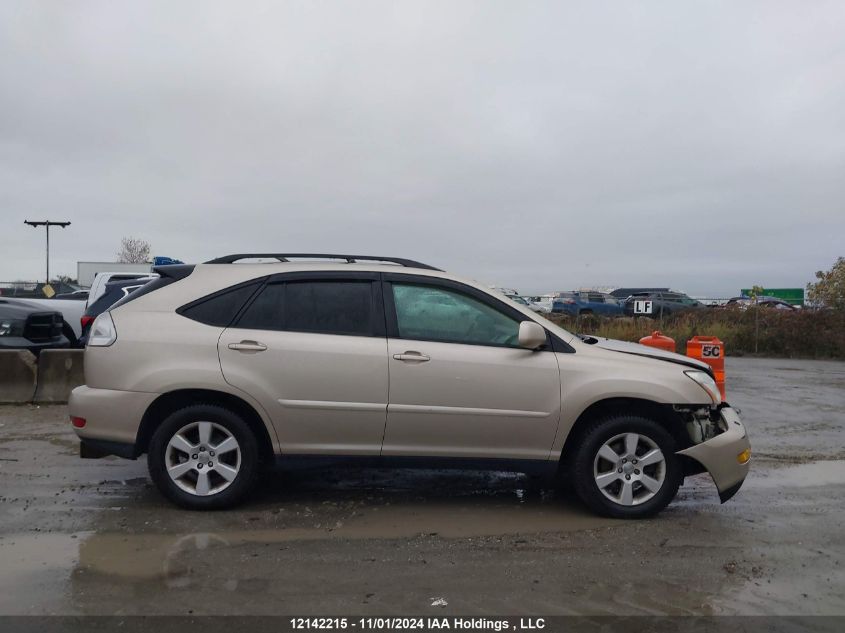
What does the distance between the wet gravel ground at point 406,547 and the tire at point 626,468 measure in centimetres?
13

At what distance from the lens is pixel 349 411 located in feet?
16.2

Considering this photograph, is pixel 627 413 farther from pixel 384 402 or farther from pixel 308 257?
pixel 308 257

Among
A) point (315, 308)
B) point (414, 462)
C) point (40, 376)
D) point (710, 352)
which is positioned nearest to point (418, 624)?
point (414, 462)

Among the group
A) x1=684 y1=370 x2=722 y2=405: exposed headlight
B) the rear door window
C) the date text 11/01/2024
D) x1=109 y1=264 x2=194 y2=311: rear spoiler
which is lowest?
the date text 11/01/2024

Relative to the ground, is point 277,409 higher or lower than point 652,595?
higher

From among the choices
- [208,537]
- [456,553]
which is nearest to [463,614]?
[456,553]

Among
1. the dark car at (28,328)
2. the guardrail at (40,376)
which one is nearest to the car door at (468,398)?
the guardrail at (40,376)

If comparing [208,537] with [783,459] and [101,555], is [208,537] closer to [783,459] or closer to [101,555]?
[101,555]

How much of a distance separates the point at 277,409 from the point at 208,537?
3.06ft

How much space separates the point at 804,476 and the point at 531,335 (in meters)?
3.28

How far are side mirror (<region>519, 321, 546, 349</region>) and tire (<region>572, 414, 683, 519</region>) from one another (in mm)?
728

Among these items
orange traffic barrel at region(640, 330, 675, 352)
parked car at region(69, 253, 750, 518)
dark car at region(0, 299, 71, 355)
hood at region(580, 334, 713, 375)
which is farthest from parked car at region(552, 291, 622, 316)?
parked car at region(69, 253, 750, 518)

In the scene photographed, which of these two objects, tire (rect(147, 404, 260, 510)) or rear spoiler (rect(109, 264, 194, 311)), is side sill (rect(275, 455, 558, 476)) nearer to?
tire (rect(147, 404, 260, 510))

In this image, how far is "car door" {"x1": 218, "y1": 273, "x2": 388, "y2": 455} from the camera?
4934mm
